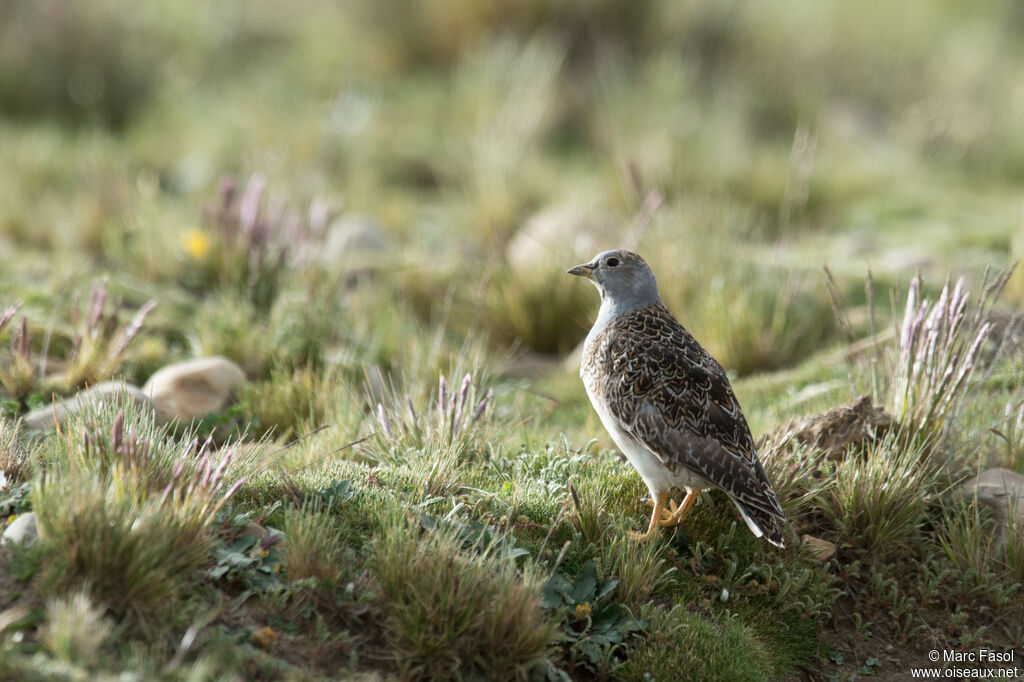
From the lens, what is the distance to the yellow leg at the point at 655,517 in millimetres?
4125

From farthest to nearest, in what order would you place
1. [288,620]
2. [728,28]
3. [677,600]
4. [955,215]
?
[728,28], [955,215], [677,600], [288,620]

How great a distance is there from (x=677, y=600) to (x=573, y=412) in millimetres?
2039

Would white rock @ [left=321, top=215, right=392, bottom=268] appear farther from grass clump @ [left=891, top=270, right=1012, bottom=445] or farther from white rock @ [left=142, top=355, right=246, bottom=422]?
grass clump @ [left=891, top=270, right=1012, bottom=445]

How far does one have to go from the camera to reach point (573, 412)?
5969mm

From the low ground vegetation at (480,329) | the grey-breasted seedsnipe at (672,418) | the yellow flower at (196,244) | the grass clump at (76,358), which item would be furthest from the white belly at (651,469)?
the yellow flower at (196,244)

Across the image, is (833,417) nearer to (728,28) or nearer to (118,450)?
(118,450)

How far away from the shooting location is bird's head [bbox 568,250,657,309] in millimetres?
4762

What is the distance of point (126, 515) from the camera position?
3.31 metres

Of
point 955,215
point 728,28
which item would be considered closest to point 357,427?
point 955,215

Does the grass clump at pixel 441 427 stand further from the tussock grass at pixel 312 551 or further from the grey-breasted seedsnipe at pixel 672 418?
the tussock grass at pixel 312 551

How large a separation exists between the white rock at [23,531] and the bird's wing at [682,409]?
221 centimetres

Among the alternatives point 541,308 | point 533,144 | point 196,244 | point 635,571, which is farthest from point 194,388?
point 533,144

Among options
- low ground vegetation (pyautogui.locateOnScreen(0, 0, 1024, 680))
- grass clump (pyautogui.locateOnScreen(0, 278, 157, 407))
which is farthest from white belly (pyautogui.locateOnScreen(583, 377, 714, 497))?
grass clump (pyautogui.locateOnScreen(0, 278, 157, 407))

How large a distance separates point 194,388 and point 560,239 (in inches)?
134
